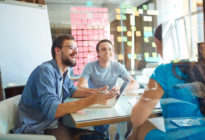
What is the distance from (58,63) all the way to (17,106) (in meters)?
0.34

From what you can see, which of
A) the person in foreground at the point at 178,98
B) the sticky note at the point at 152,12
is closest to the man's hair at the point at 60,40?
the sticky note at the point at 152,12

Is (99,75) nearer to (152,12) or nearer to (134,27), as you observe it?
(134,27)

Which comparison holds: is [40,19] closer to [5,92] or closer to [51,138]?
[5,92]

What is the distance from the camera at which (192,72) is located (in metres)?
0.65

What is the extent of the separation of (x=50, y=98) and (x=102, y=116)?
27cm

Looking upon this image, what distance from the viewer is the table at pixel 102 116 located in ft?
2.61

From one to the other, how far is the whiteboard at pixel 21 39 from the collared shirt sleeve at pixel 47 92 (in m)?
0.80

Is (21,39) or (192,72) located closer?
(192,72)

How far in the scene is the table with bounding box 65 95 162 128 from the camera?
2.61 feet

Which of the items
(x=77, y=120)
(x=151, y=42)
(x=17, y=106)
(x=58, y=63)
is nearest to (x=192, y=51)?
(x=151, y=42)

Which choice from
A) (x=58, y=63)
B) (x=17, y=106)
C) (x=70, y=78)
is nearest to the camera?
(x=17, y=106)

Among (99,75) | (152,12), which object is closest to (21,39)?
(99,75)

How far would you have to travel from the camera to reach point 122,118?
0.82 metres

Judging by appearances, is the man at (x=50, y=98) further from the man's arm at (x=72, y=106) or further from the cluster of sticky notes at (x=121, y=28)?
the cluster of sticky notes at (x=121, y=28)
